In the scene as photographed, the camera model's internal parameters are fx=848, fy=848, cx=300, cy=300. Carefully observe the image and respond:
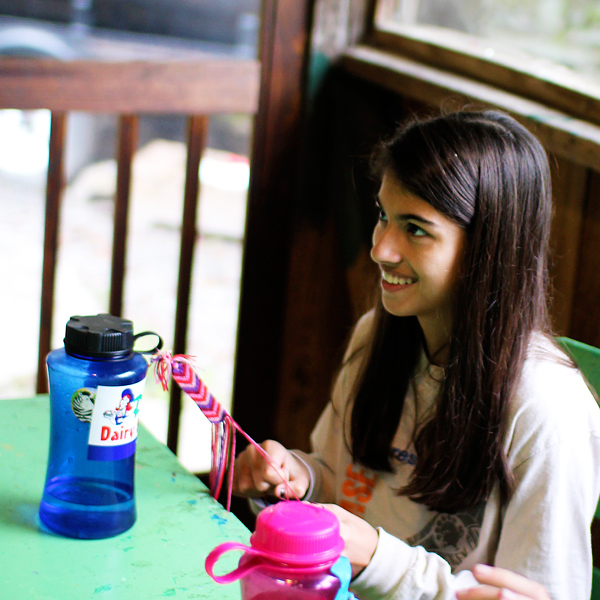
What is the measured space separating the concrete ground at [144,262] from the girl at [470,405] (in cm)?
154

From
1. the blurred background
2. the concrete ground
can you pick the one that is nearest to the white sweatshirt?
the blurred background

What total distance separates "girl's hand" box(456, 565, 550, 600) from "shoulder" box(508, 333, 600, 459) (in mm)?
247

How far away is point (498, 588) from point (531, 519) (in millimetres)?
240

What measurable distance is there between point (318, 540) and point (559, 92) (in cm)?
115

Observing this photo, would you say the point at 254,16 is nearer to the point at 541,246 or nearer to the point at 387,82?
the point at 387,82

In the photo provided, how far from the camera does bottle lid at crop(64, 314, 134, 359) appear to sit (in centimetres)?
88

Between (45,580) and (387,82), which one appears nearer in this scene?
(45,580)

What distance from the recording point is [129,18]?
2023 millimetres

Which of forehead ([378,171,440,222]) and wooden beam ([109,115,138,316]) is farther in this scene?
wooden beam ([109,115,138,316])

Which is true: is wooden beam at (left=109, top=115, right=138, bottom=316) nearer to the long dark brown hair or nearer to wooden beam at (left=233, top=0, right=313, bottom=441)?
wooden beam at (left=233, top=0, right=313, bottom=441)

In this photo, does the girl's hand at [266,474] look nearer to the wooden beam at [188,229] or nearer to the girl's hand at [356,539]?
the girl's hand at [356,539]

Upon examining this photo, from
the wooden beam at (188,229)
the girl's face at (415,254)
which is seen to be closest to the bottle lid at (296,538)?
the girl's face at (415,254)

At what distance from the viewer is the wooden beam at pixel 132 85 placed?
5.83 ft

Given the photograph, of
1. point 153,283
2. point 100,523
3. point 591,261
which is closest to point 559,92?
point 591,261
